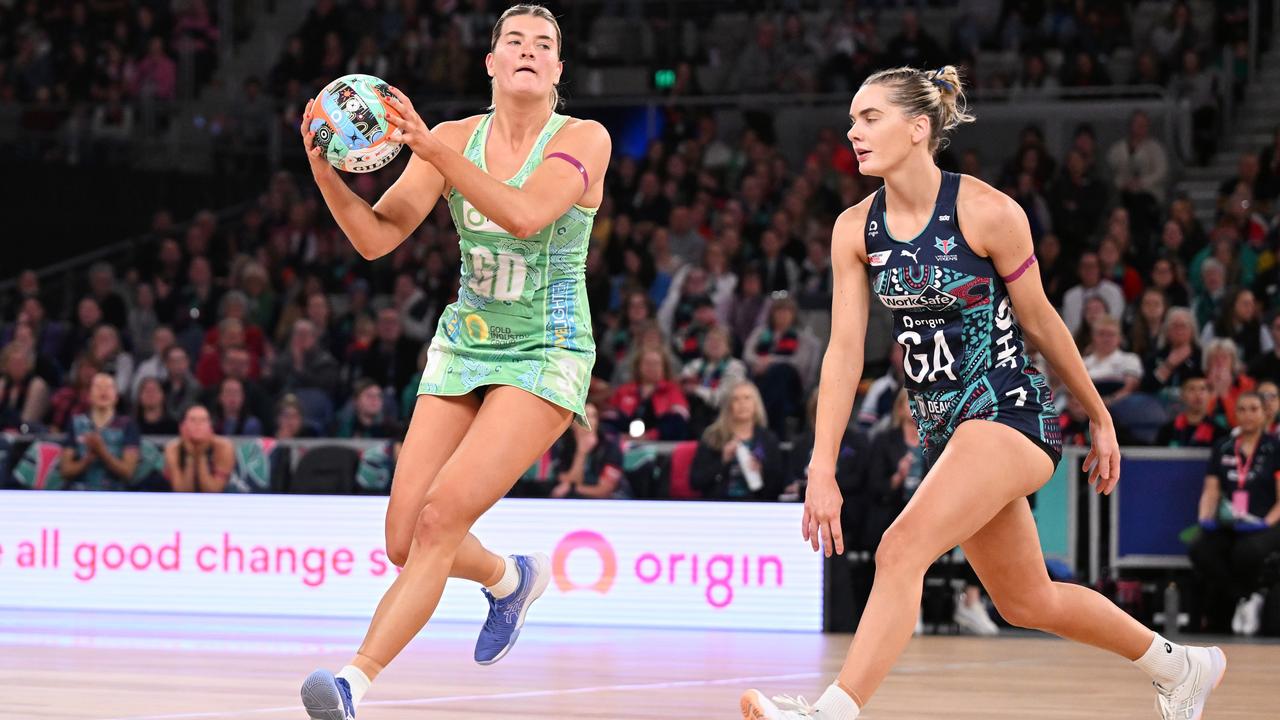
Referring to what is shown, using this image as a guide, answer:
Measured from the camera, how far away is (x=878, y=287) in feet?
18.4

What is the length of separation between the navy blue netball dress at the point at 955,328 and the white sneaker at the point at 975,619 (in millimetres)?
6169

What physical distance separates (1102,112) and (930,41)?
1.82 metres

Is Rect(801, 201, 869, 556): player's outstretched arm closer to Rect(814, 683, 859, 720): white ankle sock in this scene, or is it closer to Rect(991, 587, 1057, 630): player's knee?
Rect(814, 683, 859, 720): white ankle sock

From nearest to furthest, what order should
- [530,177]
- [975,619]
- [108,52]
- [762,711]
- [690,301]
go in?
[762,711]
[530,177]
[975,619]
[690,301]
[108,52]

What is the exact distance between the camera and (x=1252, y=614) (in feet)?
38.2

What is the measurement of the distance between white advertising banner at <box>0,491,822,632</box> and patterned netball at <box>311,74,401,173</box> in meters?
6.10

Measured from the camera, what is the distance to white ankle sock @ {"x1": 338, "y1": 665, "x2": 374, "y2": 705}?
17.5 feet

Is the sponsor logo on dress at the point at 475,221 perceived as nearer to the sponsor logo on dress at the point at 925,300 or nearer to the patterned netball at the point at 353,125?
the patterned netball at the point at 353,125

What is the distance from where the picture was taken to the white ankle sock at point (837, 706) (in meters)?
5.03

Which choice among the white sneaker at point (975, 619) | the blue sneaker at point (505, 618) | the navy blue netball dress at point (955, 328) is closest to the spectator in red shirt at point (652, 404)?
the white sneaker at point (975, 619)

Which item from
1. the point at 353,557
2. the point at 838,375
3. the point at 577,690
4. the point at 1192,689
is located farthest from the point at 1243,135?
the point at 838,375

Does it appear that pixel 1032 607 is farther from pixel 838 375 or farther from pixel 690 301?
pixel 690 301

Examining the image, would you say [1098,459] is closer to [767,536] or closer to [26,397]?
[767,536]

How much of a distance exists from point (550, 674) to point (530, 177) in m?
3.33
